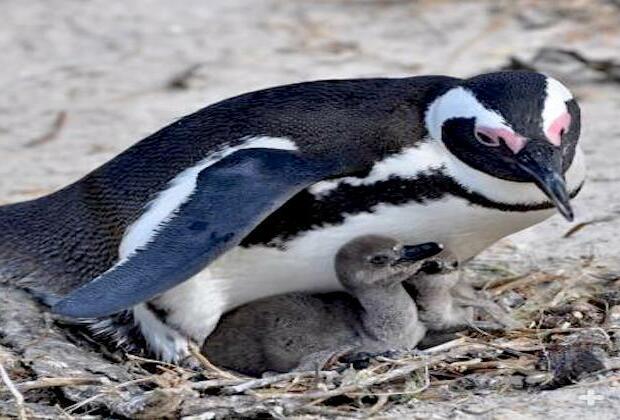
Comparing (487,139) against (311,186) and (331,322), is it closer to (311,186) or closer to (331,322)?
(311,186)

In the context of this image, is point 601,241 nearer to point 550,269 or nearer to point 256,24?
point 550,269

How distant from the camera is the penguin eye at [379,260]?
15.4 feet

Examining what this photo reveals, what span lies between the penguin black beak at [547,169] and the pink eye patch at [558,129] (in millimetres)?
26

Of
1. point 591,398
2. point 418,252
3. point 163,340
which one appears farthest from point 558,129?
point 163,340

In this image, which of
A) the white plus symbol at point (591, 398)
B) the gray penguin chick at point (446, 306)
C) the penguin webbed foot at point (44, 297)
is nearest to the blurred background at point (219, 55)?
the penguin webbed foot at point (44, 297)

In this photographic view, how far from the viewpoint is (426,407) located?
14.4 ft

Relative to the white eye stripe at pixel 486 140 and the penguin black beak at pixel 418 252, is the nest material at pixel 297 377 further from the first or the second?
the white eye stripe at pixel 486 140

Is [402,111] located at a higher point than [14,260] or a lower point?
higher

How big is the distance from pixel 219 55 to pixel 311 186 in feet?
11.1

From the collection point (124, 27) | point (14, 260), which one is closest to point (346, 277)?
point (14, 260)

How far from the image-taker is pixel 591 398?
436 centimetres

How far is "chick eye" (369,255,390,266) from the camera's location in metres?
4.70

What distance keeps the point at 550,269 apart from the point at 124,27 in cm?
349

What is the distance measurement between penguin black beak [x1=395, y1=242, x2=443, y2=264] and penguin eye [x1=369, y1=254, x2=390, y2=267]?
3cm
